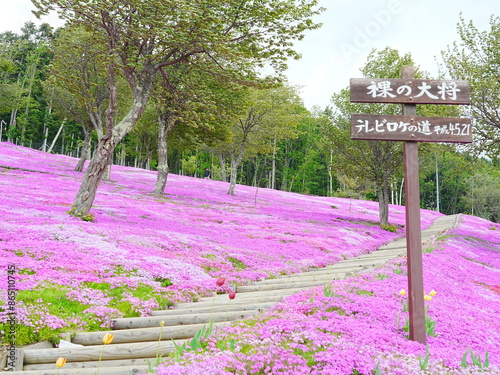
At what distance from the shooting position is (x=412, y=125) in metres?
6.14

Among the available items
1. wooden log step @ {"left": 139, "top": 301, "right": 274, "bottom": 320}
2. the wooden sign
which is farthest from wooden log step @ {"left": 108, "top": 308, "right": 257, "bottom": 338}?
the wooden sign

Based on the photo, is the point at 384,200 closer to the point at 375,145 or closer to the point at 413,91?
the point at 375,145

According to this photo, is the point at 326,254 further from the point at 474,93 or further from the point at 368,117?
the point at 474,93

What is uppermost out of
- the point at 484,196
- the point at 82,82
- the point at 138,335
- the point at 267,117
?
the point at 82,82

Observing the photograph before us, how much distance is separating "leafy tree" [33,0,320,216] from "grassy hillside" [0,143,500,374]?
155 inches

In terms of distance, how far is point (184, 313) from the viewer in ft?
23.1

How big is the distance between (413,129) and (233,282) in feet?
20.7

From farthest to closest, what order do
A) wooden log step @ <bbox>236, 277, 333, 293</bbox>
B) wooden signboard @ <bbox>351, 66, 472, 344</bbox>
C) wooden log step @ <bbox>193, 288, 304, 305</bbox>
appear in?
wooden log step @ <bbox>236, 277, 333, 293</bbox>
wooden log step @ <bbox>193, 288, 304, 305</bbox>
wooden signboard @ <bbox>351, 66, 472, 344</bbox>

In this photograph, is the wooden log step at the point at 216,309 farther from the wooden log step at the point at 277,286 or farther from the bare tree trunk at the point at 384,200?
the bare tree trunk at the point at 384,200

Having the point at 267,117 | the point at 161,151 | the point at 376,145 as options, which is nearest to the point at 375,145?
the point at 376,145

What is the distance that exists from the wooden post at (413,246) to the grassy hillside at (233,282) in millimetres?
A: 386

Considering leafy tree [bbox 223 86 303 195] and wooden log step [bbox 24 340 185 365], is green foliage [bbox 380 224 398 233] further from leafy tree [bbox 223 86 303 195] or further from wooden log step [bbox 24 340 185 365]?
wooden log step [bbox 24 340 185 365]

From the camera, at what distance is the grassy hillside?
4.84 meters

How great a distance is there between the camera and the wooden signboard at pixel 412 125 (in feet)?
19.6
